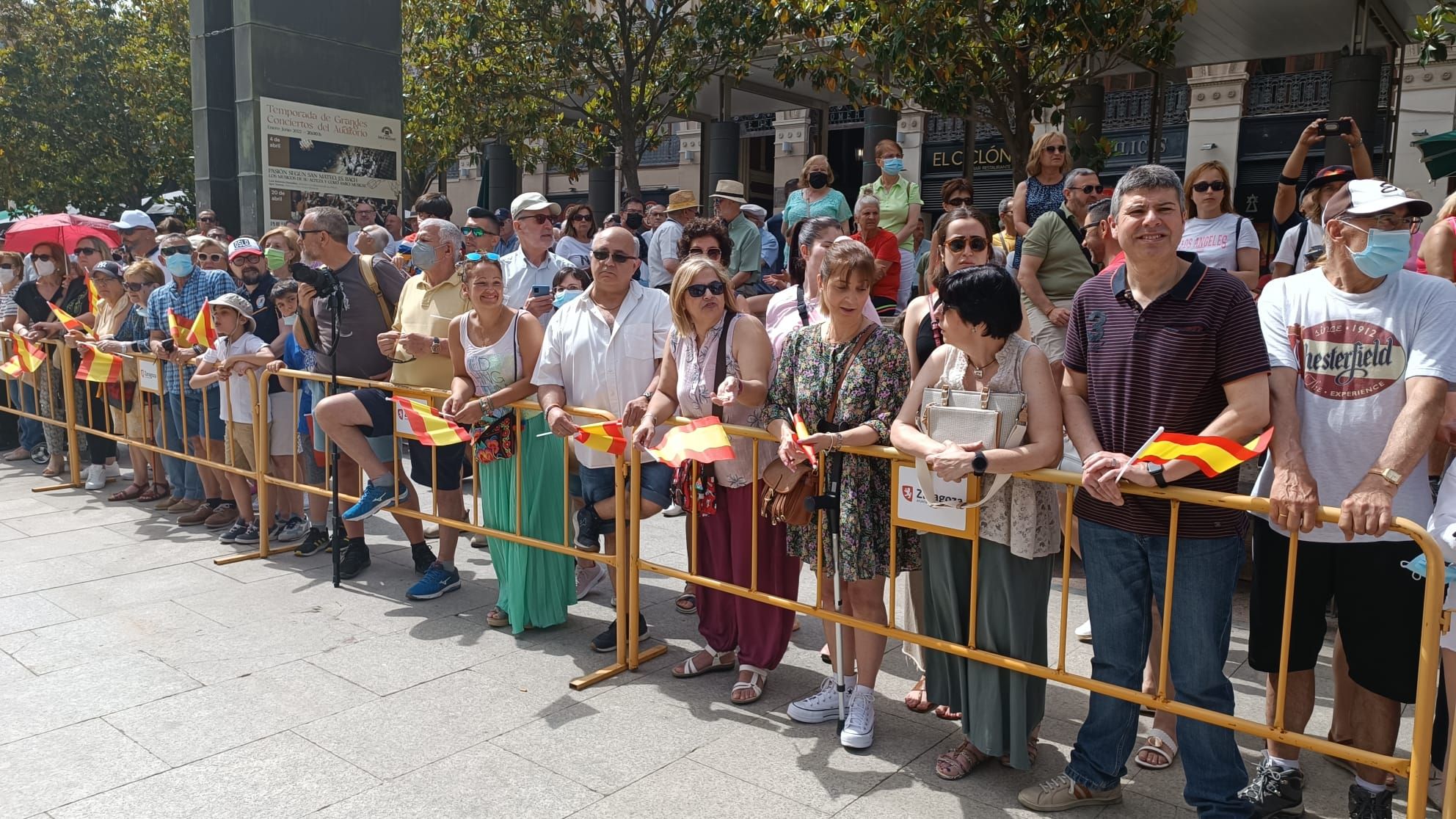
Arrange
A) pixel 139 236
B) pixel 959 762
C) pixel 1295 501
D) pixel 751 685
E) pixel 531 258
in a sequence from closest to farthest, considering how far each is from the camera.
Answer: pixel 1295 501 → pixel 959 762 → pixel 751 685 → pixel 531 258 → pixel 139 236

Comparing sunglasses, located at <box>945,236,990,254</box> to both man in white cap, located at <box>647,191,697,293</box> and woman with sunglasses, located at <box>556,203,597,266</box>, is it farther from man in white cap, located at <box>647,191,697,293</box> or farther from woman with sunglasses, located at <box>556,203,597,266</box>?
woman with sunglasses, located at <box>556,203,597,266</box>

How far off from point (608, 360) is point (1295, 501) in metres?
3.13

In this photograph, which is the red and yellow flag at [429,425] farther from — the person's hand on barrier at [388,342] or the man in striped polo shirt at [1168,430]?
the man in striped polo shirt at [1168,430]

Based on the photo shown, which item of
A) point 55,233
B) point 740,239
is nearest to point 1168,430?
point 740,239

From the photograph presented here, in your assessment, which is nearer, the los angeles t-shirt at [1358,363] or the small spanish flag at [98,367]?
the los angeles t-shirt at [1358,363]

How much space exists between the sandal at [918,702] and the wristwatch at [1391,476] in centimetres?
199

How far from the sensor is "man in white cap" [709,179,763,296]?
8.55m

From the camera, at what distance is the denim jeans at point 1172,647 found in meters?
3.32

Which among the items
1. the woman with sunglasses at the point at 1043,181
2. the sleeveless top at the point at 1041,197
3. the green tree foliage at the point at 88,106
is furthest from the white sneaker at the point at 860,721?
the green tree foliage at the point at 88,106

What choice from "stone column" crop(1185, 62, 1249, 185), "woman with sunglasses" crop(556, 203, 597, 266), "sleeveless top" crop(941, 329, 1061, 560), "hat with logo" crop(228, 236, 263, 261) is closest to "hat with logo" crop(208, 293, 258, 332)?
"hat with logo" crop(228, 236, 263, 261)

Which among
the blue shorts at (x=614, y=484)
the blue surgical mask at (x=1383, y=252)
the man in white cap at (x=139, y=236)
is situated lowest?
the blue shorts at (x=614, y=484)

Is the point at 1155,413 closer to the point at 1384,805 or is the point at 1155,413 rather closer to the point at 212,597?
the point at 1384,805

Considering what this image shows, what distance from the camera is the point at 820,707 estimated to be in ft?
14.2

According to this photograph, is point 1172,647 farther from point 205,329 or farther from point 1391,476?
point 205,329
